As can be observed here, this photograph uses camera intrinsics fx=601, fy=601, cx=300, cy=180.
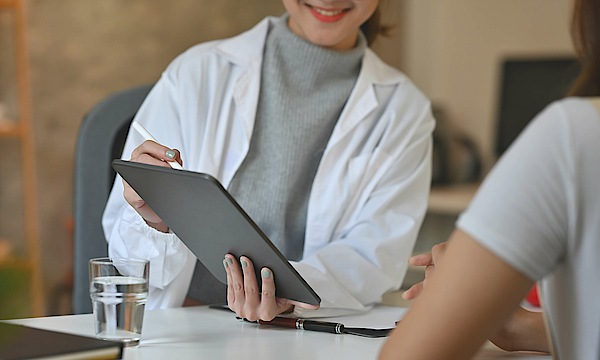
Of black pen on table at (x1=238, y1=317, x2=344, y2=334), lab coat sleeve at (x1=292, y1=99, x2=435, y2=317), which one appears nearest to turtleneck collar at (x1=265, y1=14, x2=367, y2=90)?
lab coat sleeve at (x1=292, y1=99, x2=435, y2=317)

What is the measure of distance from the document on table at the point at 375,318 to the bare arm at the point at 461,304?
423 millimetres

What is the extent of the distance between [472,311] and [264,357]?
0.32 meters

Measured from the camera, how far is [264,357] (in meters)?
Result: 0.67

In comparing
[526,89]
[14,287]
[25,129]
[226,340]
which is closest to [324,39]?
[226,340]

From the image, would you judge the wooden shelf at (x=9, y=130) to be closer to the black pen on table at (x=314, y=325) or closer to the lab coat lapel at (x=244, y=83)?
the lab coat lapel at (x=244, y=83)

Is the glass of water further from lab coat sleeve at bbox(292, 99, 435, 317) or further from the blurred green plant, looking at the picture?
the blurred green plant

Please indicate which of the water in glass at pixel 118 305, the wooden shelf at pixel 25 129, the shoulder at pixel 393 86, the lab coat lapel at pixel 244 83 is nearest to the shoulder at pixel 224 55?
the lab coat lapel at pixel 244 83

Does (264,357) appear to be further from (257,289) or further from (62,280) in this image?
(62,280)

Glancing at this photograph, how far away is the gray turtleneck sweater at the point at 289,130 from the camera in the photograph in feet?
3.76

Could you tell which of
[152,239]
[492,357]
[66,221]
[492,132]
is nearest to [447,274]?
[492,357]

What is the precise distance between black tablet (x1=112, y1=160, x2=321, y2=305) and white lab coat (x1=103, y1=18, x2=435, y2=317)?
239 millimetres

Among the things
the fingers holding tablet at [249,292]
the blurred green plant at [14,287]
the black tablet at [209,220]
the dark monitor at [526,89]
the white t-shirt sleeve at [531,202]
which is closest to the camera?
the blurred green plant at [14,287]

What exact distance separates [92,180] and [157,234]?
12.8 inches

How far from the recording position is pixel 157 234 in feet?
3.14
